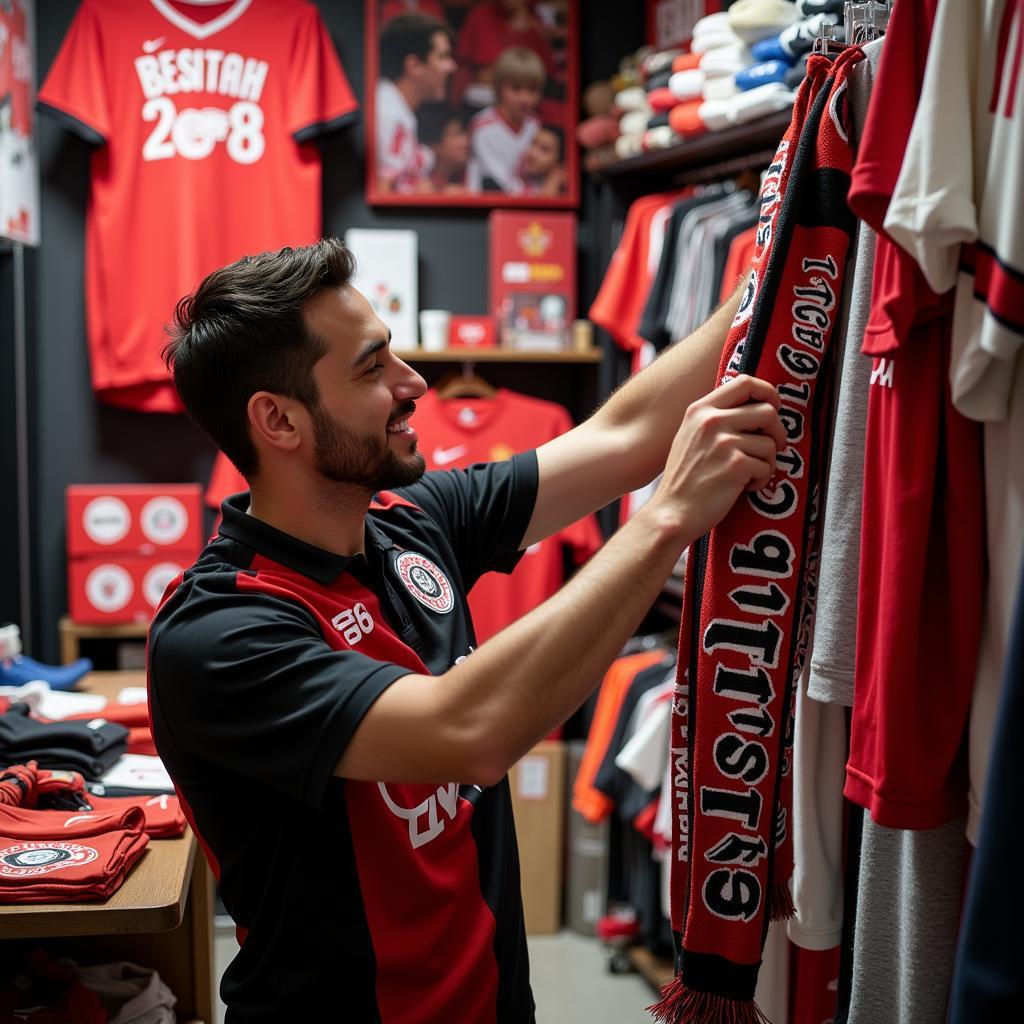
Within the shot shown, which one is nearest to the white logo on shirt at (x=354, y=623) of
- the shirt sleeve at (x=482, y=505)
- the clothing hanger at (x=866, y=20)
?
the shirt sleeve at (x=482, y=505)

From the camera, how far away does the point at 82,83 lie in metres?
3.41

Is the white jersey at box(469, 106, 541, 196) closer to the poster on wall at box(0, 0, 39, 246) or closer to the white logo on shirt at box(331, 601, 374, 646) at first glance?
the poster on wall at box(0, 0, 39, 246)

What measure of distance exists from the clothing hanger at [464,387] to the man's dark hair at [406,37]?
3.28 ft

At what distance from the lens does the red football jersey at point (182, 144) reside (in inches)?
136

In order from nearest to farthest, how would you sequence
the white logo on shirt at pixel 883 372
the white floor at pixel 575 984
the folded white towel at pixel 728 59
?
the white logo on shirt at pixel 883 372
the folded white towel at pixel 728 59
the white floor at pixel 575 984

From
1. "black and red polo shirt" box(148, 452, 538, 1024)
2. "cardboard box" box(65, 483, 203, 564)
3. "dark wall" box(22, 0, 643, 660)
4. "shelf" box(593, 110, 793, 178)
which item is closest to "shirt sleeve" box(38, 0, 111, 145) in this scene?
"dark wall" box(22, 0, 643, 660)

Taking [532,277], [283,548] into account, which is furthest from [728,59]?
[283,548]

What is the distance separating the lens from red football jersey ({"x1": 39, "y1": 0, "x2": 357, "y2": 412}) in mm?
3461

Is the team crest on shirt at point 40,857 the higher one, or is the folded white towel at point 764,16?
the folded white towel at point 764,16

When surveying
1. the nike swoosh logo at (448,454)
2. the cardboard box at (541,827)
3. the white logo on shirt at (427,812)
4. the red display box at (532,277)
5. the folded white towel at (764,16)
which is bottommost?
the cardboard box at (541,827)

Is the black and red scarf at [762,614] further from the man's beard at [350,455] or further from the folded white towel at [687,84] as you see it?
the folded white towel at [687,84]

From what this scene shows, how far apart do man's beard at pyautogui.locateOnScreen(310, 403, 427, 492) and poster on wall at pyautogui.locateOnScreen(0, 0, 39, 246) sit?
207cm

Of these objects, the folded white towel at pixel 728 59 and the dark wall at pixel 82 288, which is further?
the dark wall at pixel 82 288

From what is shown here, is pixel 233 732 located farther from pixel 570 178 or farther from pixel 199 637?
pixel 570 178
